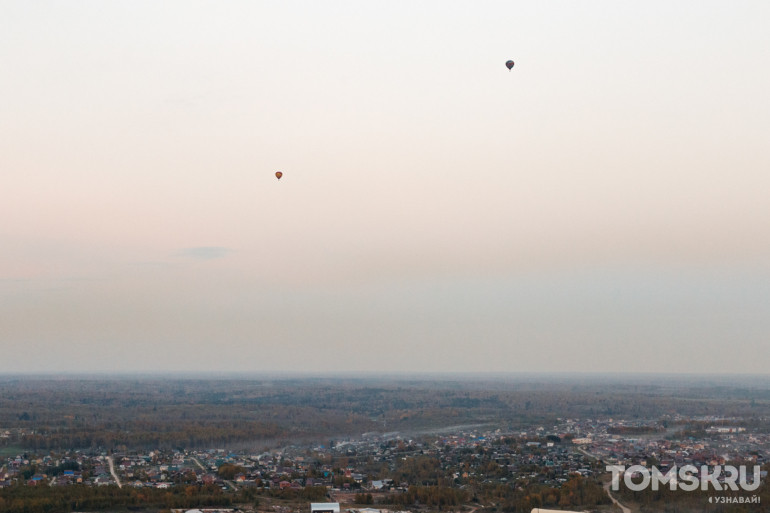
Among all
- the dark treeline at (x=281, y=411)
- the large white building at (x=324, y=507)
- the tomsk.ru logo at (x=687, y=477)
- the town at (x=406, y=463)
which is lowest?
the dark treeline at (x=281, y=411)

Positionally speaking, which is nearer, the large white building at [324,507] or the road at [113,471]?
the large white building at [324,507]

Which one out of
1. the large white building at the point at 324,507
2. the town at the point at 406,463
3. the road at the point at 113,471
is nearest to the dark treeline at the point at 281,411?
the town at the point at 406,463

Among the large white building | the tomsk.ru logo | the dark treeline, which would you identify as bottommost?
the dark treeline

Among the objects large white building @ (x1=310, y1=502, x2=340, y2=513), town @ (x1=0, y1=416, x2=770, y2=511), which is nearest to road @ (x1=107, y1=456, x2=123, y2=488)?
town @ (x1=0, y1=416, x2=770, y2=511)

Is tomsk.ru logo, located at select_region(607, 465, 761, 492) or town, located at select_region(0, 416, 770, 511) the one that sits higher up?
tomsk.ru logo, located at select_region(607, 465, 761, 492)

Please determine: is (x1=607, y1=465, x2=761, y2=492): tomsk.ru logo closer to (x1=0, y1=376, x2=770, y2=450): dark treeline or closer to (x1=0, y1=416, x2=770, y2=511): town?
(x1=0, y1=416, x2=770, y2=511): town

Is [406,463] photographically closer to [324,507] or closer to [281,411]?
[324,507]

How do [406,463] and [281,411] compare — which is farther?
[281,411]

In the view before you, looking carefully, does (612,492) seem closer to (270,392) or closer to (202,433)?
(202,433)

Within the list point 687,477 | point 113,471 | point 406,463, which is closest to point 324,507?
point 406,463

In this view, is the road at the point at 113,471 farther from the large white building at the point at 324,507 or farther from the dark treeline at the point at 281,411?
the large white building at the point at 324,507

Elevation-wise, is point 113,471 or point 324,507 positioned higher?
point 324,507

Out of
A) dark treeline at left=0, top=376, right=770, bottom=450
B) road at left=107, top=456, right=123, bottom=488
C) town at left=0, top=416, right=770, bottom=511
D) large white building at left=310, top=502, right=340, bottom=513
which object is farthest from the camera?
dark treeline at left=0, top=376, right=770, bottom=450
